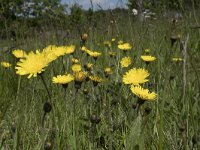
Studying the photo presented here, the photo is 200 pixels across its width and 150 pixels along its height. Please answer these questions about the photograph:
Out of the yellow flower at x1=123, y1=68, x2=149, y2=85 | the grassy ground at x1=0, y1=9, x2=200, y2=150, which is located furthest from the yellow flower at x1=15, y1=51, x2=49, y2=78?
the yellow flower at x1=123, y1=68, x2=149, y2=85

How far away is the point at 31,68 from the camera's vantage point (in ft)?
4.09

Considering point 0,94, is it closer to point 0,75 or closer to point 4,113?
point 4,113

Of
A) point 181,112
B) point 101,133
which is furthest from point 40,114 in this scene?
point 181,112

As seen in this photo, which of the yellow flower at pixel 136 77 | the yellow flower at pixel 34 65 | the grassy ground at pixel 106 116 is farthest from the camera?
the yellow flower at pixel 136 77

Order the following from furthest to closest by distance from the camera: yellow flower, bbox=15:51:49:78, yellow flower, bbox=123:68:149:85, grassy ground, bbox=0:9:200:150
→ yellow flower, bbox=123:68:149:85, yellow flower, bbox=15:51:49:78, grassy ground, bbox=0:9:200:150

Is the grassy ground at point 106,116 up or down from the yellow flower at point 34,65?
down

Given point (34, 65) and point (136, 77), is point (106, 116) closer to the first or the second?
point (136, 77)

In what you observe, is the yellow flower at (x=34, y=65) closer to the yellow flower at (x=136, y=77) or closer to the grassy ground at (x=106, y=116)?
the grassy ground at (x=106, y=116)

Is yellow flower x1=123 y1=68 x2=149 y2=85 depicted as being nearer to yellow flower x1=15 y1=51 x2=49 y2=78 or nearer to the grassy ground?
the grassy ground

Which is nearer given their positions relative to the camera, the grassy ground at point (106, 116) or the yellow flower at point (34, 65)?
the grassy ground at point (106, 116)

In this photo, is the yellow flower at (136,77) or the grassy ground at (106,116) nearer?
the grassy ground at (106,116)

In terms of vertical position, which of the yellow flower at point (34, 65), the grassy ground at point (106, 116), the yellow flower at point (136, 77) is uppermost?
the yellow flower at point (34, 65)

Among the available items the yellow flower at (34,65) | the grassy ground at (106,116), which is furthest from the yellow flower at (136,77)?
the yellow flower at (34,65)

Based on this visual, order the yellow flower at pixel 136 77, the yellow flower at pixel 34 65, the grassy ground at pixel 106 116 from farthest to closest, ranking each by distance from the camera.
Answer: the yellow flower at pixel 136 77 → the yellow flower at pixel 34 65 → the grassy ground at pixel 106 116
